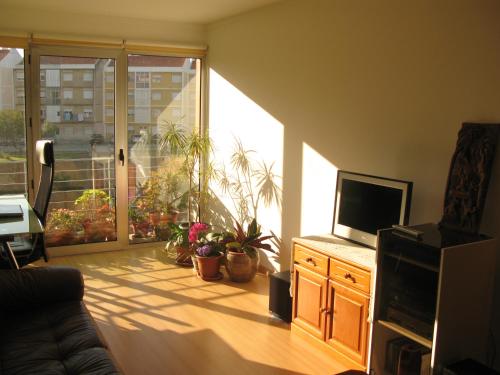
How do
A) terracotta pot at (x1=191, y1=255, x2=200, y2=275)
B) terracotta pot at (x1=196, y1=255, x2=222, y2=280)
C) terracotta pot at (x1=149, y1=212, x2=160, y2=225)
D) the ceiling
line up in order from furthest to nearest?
1. terracotta pot at (x1=149, y1=212, x2=160, y2=225)
2. terracotta pot at (x1=191, y1=255, x2=200, y2=275)
3. terracotta pot at (x1=196, y1=255, x2=222, y2=280)
4. the ceiling

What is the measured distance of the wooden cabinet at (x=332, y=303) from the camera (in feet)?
10.1

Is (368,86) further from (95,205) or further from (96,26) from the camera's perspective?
(95,205)

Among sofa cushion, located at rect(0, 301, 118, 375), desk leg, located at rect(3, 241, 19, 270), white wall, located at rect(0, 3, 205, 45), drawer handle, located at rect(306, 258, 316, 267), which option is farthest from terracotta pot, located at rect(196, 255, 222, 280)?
white wall, located at rect(0, 3, 205, 45)

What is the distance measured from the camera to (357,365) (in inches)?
122

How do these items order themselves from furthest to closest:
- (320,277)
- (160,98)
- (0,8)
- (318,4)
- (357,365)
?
(160,98) < (0,8) < (318,4) < (320,277) < (357,365)

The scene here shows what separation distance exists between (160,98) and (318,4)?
89.0 inches

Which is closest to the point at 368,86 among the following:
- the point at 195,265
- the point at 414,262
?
the point at 414,262

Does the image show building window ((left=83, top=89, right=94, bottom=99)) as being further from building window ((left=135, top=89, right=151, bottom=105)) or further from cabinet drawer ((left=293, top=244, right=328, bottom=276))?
cabinet drawer ((left=293, top=244, right=328, bottom=276))

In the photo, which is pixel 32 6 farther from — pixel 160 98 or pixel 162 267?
pixel 162 267

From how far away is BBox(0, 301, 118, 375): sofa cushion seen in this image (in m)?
2.23

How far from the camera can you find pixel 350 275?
312cm

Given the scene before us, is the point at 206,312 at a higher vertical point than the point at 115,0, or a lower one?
lower

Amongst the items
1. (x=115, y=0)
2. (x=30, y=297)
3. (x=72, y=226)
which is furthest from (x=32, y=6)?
(x=30, y=297)

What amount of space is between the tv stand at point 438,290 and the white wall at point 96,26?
367 centimetres
